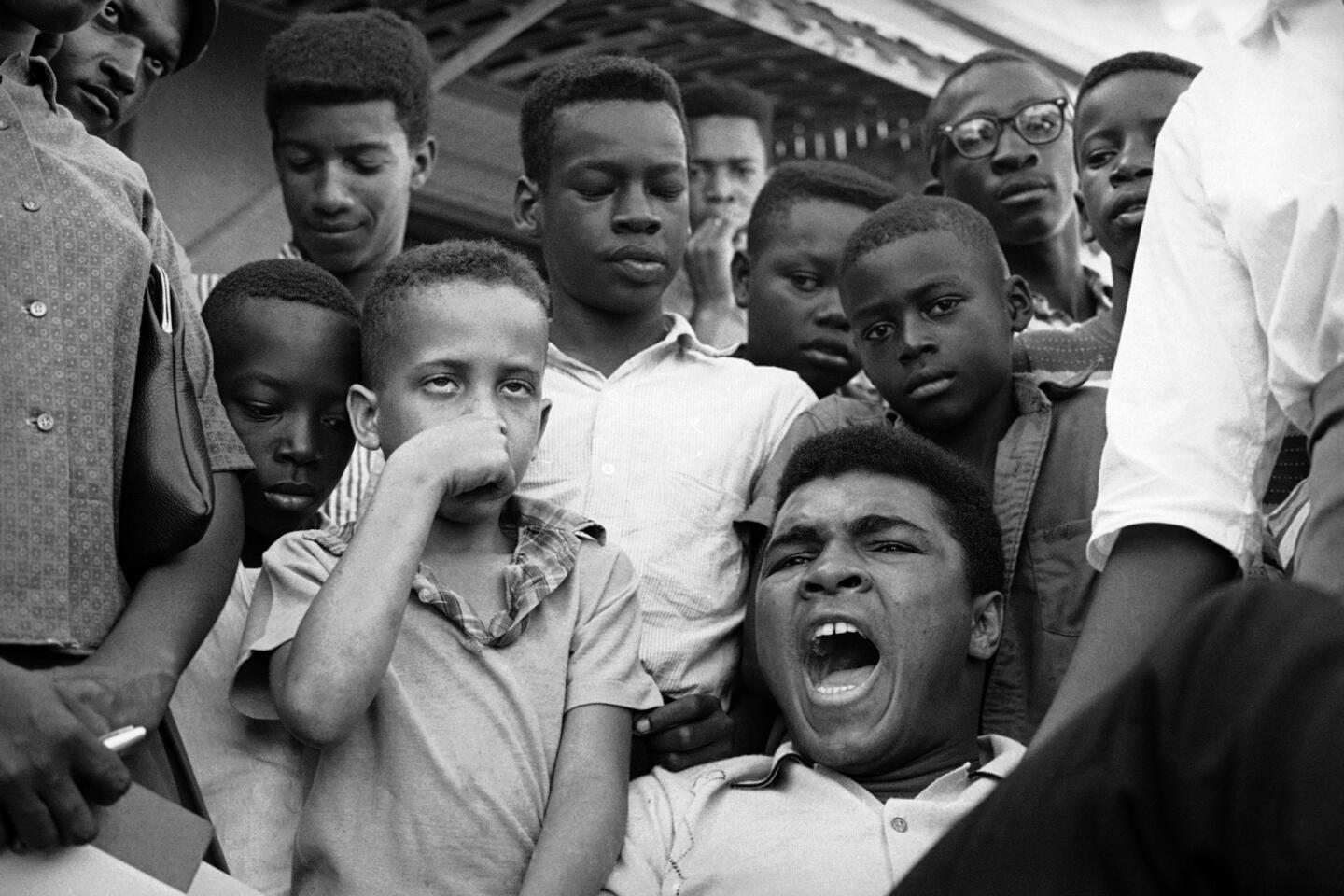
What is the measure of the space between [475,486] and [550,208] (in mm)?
1035

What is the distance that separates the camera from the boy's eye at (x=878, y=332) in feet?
11.4

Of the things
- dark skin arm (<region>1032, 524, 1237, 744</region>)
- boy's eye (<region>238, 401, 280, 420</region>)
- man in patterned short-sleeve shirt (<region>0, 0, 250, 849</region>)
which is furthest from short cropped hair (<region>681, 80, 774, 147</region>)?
dark skin arm (<region>1032, 524, 1237, 744</region>)

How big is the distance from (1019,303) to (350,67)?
1.62 m

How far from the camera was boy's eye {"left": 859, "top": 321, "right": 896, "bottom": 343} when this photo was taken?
3471 mm

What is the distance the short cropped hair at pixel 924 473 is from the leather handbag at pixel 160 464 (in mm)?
1088

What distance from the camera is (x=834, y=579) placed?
9.68 feet

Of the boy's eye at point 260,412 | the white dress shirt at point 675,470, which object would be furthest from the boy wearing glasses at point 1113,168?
the boy's eye at point 260,412

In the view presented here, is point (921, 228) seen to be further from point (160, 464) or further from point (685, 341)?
point (160, 464)

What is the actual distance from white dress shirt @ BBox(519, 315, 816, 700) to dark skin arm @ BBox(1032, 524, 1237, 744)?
43.8 inches

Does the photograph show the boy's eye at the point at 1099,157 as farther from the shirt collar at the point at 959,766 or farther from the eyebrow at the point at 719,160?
the eyebrow at the point at 719,160

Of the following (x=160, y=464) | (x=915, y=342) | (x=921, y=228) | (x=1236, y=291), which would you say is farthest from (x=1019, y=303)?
(x=160, y=464)

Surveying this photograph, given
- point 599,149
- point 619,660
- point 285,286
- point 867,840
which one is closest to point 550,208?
point 599,149

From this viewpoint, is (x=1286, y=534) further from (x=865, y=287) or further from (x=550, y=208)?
(x=550, y=208)

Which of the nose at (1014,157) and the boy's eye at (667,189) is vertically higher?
the nose at (1014,157)
